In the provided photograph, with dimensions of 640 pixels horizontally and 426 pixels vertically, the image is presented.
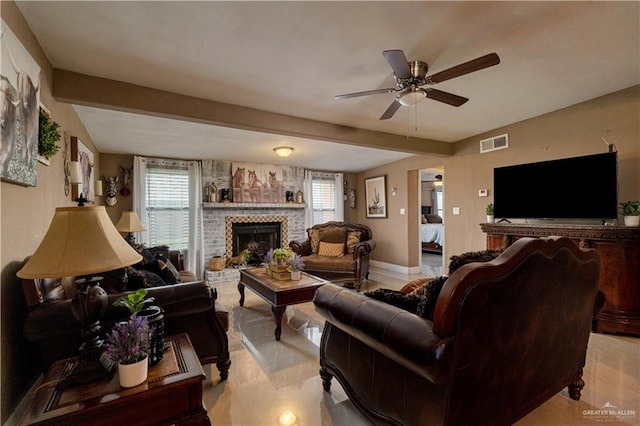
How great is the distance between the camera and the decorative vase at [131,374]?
3.97 ft

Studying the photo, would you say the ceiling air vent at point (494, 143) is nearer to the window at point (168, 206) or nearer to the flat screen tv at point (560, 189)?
the flat screen tv at point (560, 189)

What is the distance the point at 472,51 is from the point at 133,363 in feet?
9.46

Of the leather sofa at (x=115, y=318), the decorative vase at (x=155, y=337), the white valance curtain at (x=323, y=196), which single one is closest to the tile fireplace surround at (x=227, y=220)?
the white valance curtain at (x=323, y=196)

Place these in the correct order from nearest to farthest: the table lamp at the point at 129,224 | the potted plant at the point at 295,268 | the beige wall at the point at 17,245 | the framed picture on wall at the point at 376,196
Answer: the beige wall at the point at 17,245, the potted plant at the point at 295,268, the table lamp at the point at 129,224, the framed picture on wall at the point at 376,196

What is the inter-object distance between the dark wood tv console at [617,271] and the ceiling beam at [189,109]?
254cm

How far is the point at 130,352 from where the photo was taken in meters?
1.23

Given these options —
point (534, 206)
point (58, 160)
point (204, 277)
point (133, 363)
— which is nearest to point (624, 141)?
point (534, 206)

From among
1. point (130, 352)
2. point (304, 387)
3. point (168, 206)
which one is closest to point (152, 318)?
point (130, 352)

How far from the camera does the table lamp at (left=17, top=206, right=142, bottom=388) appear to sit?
1158 millimetres

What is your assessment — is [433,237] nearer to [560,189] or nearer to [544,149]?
[544,149]

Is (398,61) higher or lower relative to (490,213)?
higher

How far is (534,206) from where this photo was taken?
140 inches

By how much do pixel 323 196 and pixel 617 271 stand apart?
197 inches

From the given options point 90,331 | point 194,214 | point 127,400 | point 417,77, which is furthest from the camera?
point 194,214
